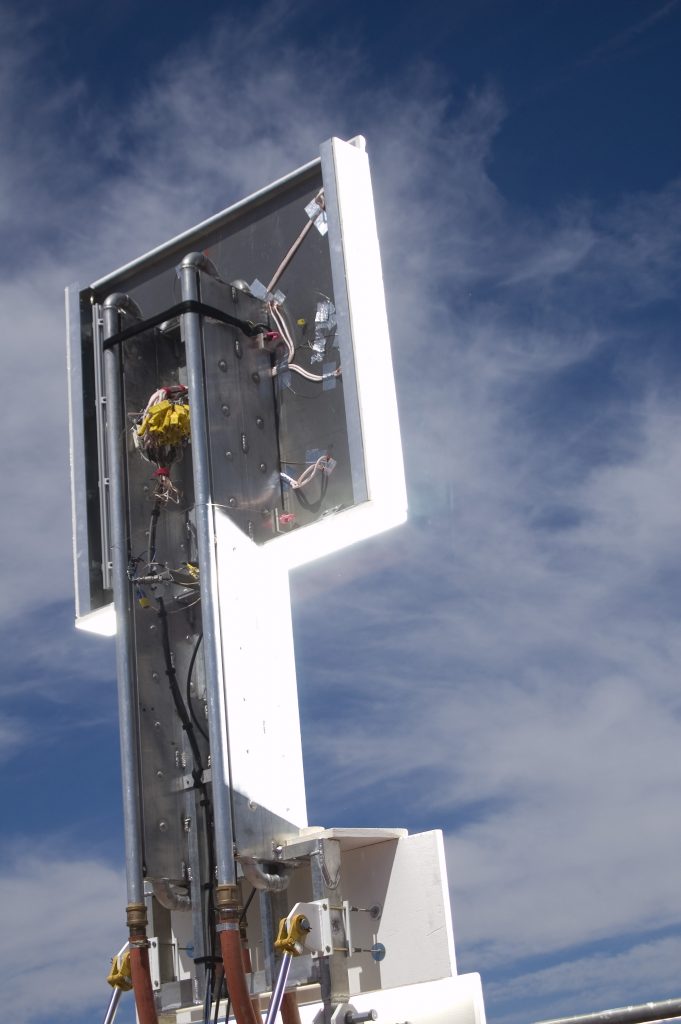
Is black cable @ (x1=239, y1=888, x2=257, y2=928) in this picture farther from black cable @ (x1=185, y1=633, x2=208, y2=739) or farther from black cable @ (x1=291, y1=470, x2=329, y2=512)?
black cable @ (x1=291, y1=470, x2=329, y2=512)

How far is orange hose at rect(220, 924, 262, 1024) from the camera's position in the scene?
4.32 m

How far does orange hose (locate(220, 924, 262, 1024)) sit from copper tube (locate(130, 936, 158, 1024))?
376 mm

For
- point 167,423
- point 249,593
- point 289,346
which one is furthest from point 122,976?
point 289,346

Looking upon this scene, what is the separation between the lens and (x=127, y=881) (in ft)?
15.7

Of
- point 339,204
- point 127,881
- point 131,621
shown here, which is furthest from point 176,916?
point 339,204

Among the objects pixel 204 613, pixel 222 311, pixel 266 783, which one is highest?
pixel 222 311

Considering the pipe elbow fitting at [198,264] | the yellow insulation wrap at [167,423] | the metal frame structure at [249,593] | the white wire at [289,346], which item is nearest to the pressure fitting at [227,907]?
the metal frame structure at [249,593]

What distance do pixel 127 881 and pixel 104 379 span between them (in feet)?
7.01

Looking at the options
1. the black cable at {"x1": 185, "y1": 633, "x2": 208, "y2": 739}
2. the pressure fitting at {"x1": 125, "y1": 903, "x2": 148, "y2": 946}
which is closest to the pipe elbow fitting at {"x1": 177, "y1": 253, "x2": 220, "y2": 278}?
the black cable at {"x1": 185, "y1": 633, "x2": 208, "y2": 739}

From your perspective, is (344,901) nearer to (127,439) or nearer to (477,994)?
(477,994)

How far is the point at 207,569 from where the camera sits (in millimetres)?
4852

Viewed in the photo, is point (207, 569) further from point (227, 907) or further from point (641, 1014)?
point (641, 1014)

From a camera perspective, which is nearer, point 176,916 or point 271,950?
point 271,950

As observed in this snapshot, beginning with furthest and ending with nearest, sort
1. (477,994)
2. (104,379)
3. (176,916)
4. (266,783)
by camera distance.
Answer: (104,379)
(176,916)
(266,783)
(477,994)
